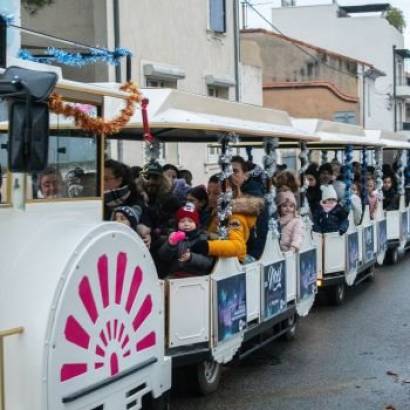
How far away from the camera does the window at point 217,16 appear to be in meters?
21.2

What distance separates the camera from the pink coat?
30.2 feet

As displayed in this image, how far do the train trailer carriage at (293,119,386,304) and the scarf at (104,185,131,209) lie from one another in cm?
460

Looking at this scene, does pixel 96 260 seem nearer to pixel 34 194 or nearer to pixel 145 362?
pixel 34 194

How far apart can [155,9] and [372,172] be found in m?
6.01

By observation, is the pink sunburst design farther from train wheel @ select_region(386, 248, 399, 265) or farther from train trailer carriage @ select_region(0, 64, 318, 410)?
train wheel @ select_region(386, 248, 399, 265)

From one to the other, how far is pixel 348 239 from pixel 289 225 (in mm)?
2512

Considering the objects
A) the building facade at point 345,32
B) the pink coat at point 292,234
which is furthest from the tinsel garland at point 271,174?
the building facade at point 345,32

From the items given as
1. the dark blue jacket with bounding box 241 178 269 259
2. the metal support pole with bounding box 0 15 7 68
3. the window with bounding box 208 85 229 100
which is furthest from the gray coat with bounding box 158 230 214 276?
the window with bounding box 208 85 229 100

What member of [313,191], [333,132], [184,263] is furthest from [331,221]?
[184,263]

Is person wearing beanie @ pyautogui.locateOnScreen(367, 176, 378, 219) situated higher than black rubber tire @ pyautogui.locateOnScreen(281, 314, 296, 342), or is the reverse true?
person wearing beanie @ pyautogui.locateOnScreen(367, 176, 378, 219)

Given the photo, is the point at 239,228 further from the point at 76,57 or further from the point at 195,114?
the point at 76,57

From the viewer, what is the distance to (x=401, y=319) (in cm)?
1012

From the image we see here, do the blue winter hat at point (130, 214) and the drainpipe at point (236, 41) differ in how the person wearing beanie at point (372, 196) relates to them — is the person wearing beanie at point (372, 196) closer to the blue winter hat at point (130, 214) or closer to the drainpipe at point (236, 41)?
the blue winter hat at point (130, 214)

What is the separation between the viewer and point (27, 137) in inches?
161
